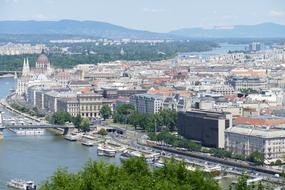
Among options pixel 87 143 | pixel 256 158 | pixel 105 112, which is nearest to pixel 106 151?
pixel 87 143

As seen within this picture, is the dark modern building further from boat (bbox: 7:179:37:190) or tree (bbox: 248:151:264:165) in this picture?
boat (bbox: 7:179:37:190)

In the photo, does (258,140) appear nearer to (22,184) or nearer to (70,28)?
(22,184)

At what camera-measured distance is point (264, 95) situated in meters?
22.9

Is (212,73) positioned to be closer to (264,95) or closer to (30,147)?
(264,95)

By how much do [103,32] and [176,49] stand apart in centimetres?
4989

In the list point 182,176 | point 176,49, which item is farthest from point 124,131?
point 176,49

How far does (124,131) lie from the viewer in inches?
770

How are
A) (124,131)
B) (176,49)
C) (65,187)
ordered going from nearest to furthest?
1. (65,187)
2. (124,131)
3. (176,49)

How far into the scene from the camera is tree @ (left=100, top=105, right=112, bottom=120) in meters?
22.4

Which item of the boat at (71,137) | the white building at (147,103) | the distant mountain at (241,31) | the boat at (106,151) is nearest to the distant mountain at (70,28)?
the distant mountain at (241,31)

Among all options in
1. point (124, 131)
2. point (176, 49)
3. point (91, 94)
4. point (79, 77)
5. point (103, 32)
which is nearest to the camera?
point (124, 131)

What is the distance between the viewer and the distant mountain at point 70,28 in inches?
4323

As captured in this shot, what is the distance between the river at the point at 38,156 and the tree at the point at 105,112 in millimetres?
3305

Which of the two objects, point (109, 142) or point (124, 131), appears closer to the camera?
point (109, 142)
